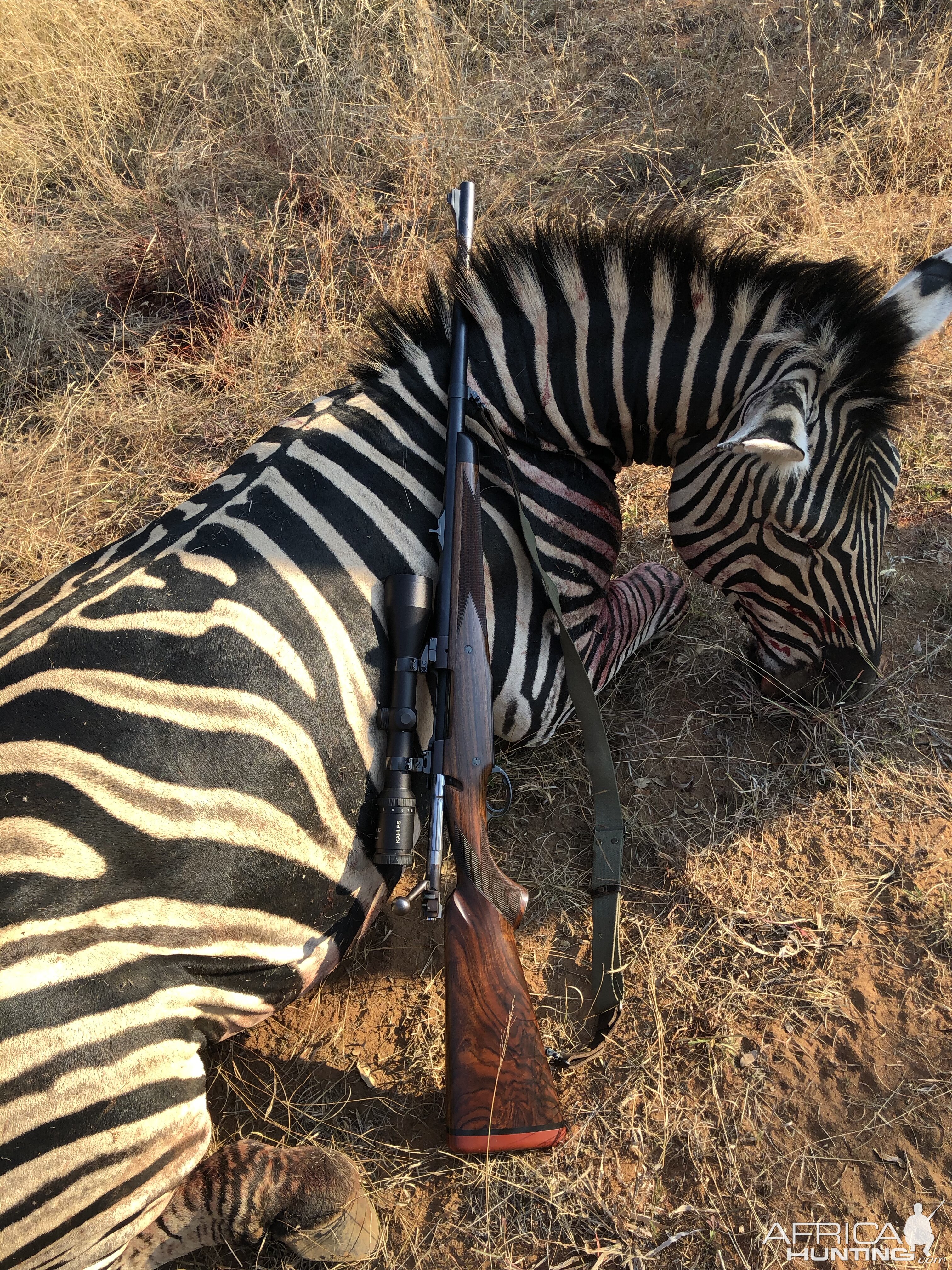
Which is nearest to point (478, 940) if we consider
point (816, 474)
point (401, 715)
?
point (401, 715)

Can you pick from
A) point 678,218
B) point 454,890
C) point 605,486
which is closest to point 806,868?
point 454,890

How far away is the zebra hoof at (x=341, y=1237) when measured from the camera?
8.32 ft

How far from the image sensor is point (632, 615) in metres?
3.71

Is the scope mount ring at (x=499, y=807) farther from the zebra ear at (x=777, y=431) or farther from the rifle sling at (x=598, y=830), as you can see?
the zebra ear at (x=777, y=431)

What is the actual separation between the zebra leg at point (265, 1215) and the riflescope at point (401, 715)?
1.00m

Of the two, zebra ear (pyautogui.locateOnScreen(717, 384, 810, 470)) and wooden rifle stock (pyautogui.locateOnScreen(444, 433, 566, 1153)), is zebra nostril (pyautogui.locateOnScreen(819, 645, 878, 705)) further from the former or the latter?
wooden rifle stock (pyautogui.locateOnScreen(444, 433, 566, 1153))

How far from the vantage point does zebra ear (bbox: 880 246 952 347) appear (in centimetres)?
293

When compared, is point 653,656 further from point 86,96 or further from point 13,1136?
point 86,96

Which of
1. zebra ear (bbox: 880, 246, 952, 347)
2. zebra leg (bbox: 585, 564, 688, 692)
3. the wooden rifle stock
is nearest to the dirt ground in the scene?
zebra leg (bbox: 585, 564, 688, 692)

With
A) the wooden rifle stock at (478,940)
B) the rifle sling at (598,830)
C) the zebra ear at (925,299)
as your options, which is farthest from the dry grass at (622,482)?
the zebra ear at (925,299)

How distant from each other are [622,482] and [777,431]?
80.8 inches

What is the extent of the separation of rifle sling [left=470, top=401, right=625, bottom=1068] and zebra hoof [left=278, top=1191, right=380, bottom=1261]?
0.78 m

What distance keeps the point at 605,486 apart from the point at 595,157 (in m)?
3.75

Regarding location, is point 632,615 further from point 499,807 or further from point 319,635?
point 319,635
